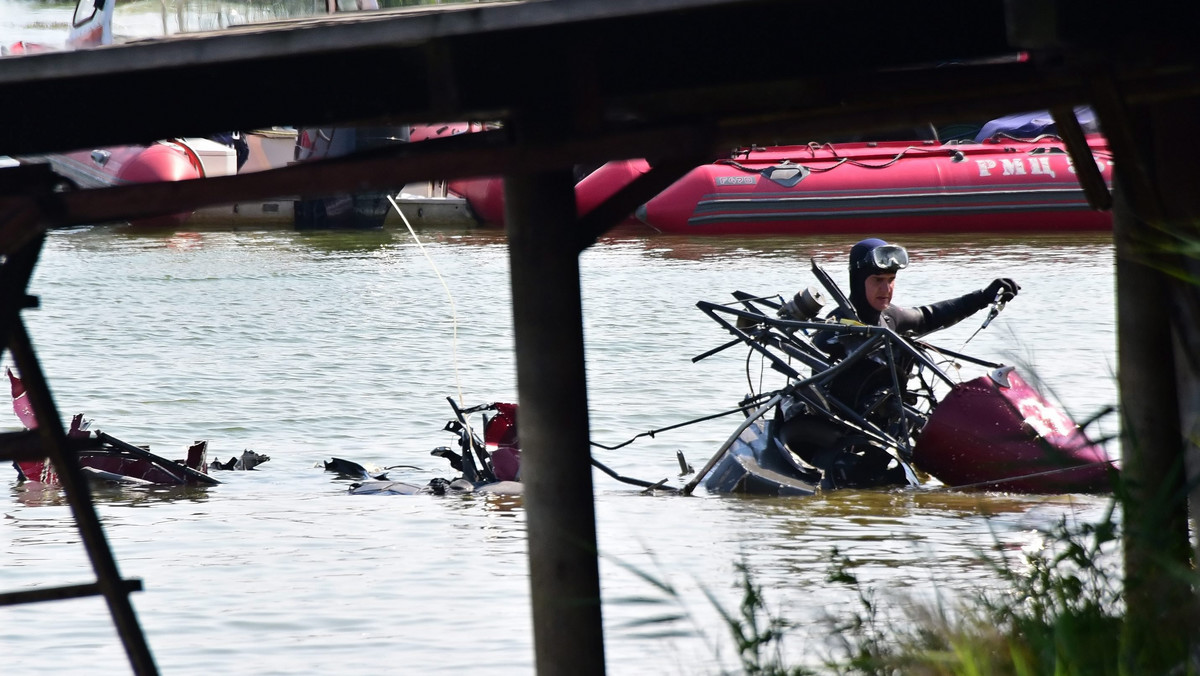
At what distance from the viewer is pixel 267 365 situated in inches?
616

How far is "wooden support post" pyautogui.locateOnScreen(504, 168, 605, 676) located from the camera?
3775 millimetres

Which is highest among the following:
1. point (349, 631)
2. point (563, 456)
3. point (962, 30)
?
point (962, 30)

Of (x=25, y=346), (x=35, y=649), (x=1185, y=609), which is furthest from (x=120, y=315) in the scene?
(x=1185, y=609)

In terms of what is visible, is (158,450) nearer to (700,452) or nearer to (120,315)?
(700,452)

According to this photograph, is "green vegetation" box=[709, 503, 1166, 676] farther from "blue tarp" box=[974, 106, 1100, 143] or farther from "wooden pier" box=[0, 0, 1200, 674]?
"blue tarp" box=[974, 106, 1100, 143]

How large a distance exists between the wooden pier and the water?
0.54 metres

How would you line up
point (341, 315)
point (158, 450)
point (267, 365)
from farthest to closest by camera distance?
point (341, 315) → point (267, 365) → point (158, 450)

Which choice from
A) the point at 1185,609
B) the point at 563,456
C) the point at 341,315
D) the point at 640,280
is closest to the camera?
the point at 1185,609

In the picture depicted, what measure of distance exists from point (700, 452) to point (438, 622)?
4637mm

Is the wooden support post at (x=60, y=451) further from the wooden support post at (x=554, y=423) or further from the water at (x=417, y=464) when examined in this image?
the water at (x=417, y=464)

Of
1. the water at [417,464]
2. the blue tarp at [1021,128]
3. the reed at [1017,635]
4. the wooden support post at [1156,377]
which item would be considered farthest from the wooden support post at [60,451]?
the blue tarp at [1021,128]

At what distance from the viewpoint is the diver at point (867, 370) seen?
26.7ft

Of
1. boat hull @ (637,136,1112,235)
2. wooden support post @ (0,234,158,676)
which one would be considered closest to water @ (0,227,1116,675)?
boat hull @ (637,136,1112,235)

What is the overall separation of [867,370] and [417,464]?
377 centimetres
